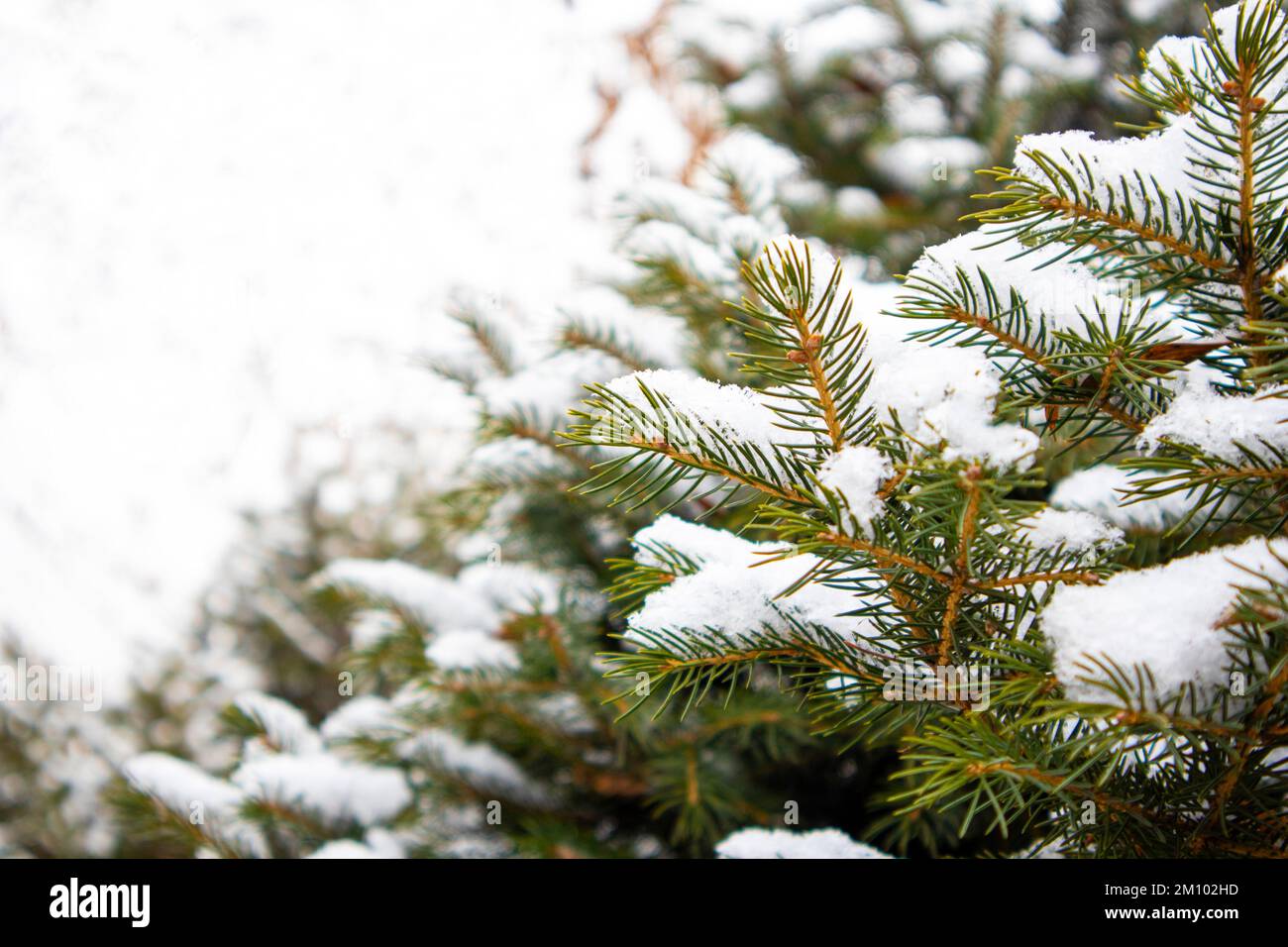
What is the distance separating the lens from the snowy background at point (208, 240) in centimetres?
327

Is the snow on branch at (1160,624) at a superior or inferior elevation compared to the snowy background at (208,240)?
inferior

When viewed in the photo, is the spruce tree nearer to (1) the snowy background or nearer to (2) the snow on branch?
(2) the snow on branch

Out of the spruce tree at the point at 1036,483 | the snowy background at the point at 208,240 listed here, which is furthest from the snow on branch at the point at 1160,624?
the snowy background at the point at 208,240

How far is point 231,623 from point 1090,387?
3169 mm

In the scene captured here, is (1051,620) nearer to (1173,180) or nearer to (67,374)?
(1173,180)

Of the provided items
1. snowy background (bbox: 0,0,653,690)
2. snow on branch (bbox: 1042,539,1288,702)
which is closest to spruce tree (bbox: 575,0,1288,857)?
snow on branch (bbox: 1042,539,1288,702)

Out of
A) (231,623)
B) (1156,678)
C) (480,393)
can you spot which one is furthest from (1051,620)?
(231,623)

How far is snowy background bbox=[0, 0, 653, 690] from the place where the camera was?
129 inches

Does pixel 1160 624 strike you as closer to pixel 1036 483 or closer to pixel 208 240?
pixel 1036 483

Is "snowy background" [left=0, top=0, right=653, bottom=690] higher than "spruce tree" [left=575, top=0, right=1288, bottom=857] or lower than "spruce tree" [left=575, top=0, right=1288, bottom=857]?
higher

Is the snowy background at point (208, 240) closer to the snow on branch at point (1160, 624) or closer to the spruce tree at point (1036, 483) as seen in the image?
the spruce tree at point (1036, 483)

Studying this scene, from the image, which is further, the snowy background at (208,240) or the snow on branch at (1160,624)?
the snowy background at (208,240)
